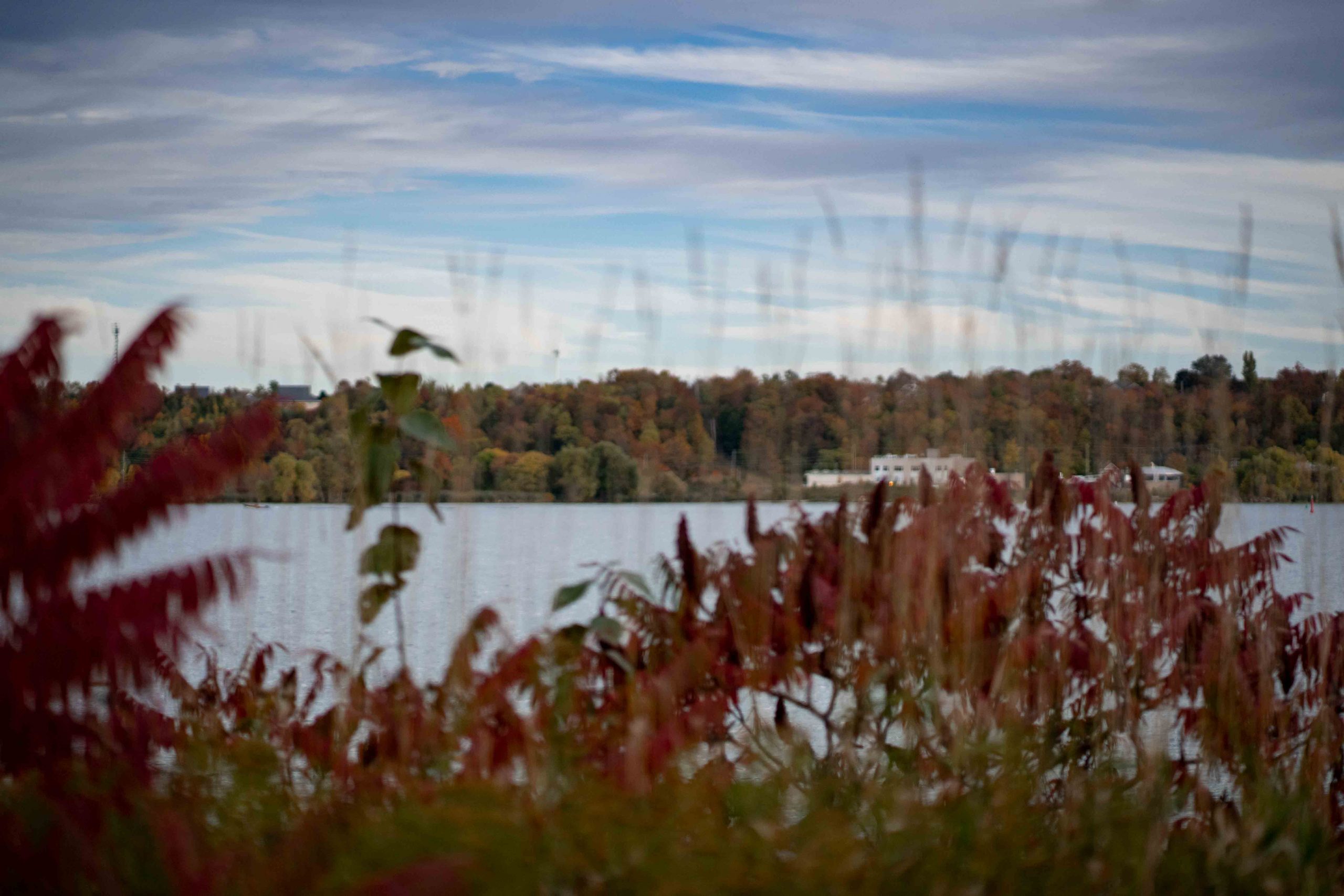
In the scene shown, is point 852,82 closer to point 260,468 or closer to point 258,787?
point 260,468

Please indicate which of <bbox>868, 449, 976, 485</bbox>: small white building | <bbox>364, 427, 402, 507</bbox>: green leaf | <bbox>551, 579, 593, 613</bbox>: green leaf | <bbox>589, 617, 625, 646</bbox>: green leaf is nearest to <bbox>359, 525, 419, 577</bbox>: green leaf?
<bbox>364, 427, 402, 507</bbox>: green leaf

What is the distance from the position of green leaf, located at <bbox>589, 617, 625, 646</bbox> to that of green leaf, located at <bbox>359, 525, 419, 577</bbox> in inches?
25.9

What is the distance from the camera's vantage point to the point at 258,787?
3.02 metres

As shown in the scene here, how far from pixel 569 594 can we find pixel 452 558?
1290mm

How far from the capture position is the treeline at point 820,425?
16.0 ft

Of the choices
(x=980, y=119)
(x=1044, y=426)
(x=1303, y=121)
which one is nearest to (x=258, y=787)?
(x=1044, y=426)

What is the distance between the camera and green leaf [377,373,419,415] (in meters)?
3.70

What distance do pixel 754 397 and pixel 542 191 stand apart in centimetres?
298

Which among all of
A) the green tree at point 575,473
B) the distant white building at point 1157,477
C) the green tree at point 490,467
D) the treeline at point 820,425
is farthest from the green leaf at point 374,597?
the distant white building at point 1157,477

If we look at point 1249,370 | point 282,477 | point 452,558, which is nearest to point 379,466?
point 452,558

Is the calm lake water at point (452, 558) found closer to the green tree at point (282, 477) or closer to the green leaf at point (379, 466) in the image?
the green tree at point (282, 477)

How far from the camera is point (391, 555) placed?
3725mm

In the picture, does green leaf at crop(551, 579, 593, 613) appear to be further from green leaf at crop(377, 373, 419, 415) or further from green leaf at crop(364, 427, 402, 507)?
green leaf at crop(377, 373, 419, 415)

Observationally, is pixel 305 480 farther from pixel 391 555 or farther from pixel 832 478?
pixel 832 478
